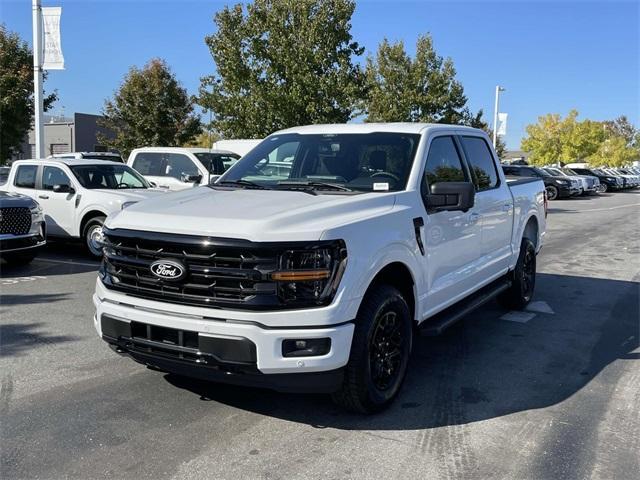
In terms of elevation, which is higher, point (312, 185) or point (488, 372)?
point (312, 185)

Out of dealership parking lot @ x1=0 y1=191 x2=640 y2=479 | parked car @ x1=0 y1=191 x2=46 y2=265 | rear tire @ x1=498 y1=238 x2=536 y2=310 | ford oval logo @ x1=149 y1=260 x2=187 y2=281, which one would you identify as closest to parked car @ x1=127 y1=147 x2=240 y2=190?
parked car @ x1=0 y1=191 x2=46 y2=265

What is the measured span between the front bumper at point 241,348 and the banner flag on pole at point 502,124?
37153mm

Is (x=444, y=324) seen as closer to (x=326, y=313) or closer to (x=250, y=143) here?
(x=326, y=313)

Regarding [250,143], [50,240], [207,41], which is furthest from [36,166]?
[207,41]

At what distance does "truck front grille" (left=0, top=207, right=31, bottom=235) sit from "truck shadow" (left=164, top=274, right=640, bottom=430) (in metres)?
5.41

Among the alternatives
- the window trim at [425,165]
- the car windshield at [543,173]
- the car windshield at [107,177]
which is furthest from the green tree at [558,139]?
the window trim at [425,165]

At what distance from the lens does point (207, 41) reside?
75.8ft

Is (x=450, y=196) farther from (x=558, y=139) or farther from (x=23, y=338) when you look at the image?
(x=558, y=139)

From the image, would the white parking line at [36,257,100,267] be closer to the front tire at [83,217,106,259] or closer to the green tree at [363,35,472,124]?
the front tire at [83,217,106,259]

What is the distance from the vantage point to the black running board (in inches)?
181

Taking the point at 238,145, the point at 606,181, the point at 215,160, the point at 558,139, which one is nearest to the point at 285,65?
the point at 238,145

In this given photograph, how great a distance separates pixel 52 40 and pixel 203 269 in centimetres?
1388

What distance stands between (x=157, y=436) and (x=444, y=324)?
2273 mm

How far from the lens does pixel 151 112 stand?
28.0m
